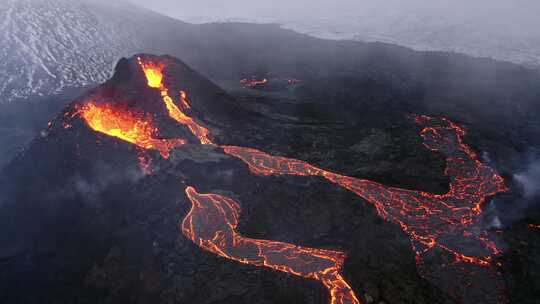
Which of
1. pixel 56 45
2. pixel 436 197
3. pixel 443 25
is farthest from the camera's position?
pixel 443 25

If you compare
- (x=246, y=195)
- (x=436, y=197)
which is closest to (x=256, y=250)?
(x=246, y=195)

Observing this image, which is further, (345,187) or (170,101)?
(170,101)

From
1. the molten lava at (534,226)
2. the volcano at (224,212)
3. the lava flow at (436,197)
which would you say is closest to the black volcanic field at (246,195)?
the volcano at (224,212)

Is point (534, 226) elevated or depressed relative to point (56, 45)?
depressed

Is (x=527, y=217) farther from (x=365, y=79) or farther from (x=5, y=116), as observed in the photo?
(x=5, y=116)

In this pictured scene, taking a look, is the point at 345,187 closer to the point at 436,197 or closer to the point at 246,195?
the point at 436,197
